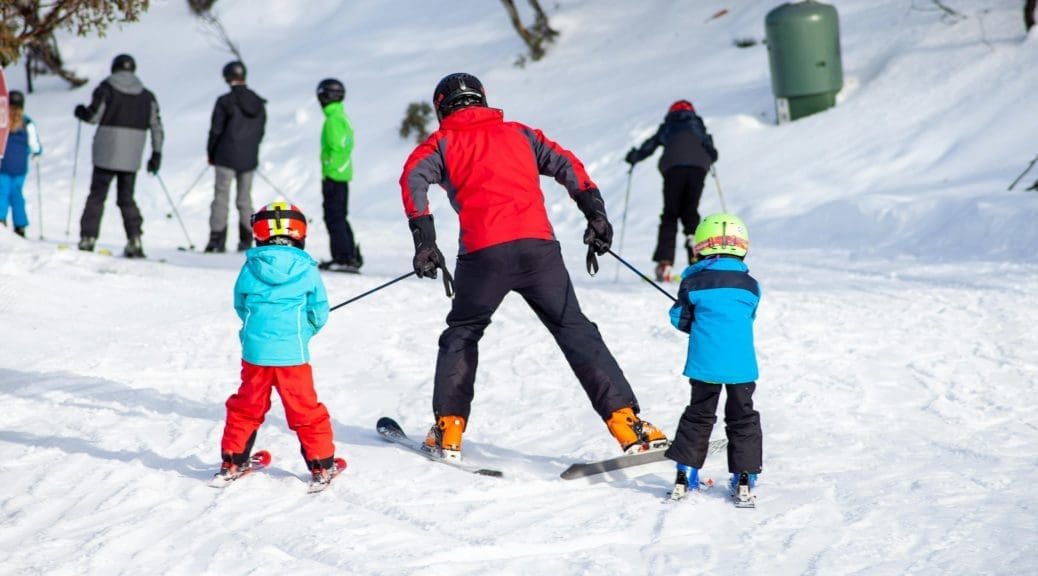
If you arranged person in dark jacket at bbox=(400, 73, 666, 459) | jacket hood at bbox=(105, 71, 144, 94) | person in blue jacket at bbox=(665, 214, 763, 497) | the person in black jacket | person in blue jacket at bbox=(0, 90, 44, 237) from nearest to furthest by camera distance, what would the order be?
1. person in blue jacket at bbox=(665, 214, 763, 497)
2. person in dark jacket at bbox=(400, 73, 666, 459)
3. jacket hood at bbox=(105, 71, 144, 94)
4. the person in black jacket
5. person in blue jacket at bbox=(0, 90, 44, 237)

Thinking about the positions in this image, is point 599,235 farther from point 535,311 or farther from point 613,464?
point 613,464

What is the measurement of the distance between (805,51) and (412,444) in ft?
32.7

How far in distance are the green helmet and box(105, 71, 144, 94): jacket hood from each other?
285 inches

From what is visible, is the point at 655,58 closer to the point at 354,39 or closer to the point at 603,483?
the point at 354,39

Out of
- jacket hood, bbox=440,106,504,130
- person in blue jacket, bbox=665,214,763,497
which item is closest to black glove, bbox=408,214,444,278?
jacket hood, bbox=440,106,504,130

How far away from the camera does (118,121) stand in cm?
1054

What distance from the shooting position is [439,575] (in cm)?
397

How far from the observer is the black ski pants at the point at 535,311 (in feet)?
16.7

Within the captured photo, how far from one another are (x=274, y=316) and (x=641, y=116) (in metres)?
12.1

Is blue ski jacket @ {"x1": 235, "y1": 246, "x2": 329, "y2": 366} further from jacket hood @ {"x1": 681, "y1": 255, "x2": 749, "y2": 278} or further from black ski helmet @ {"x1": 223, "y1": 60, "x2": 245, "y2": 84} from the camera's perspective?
black ski helmet @ {"x1": 223, "y1": 60, "x2": 245, "y2": 84}

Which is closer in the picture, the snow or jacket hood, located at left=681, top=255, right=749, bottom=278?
the snow

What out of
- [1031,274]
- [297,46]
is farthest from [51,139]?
[1031,274]

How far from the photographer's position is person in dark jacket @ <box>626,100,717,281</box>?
10047mm

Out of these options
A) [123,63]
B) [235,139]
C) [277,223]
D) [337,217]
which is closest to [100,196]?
[123,63]
